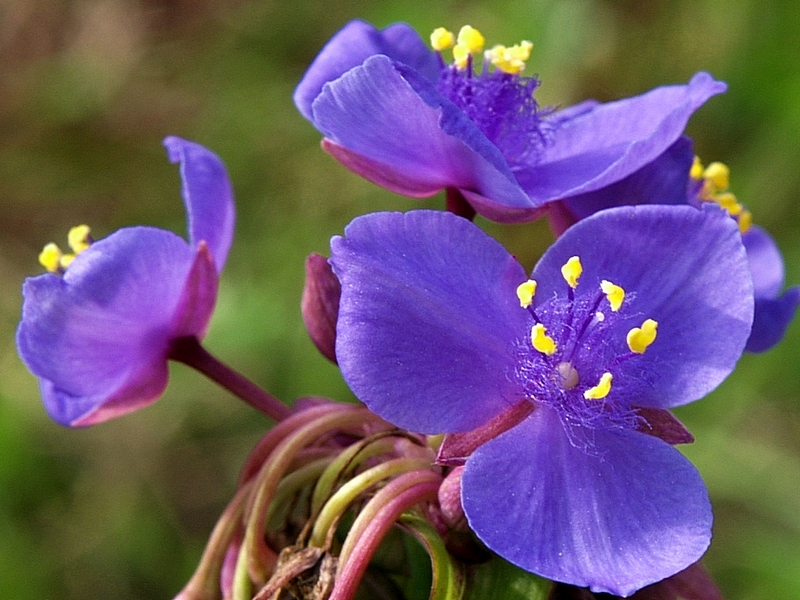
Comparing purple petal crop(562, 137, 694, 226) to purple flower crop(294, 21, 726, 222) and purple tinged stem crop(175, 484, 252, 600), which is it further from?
purple tinged stem crop(175, 484, 252, 600)

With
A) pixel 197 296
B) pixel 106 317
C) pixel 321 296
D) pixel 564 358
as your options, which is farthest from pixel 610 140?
pixel 106 317

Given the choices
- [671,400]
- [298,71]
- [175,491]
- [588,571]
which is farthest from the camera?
[298,71]

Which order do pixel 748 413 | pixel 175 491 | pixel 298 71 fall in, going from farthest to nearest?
1. pixel 298 71
2. pixel 175 491
3. pixel 748 413

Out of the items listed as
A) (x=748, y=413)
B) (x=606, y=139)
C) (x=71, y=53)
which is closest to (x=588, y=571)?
(x=606, y=139)

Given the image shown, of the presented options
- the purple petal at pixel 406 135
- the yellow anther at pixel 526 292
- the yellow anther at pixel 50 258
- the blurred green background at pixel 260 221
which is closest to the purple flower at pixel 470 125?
the purple petal at pixel 406 135

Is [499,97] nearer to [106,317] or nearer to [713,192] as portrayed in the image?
[713,192]

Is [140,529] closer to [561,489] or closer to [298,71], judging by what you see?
[298,71]
